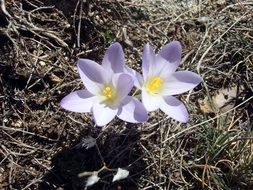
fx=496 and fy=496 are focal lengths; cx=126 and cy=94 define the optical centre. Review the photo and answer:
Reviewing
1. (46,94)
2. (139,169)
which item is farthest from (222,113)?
(46,94)

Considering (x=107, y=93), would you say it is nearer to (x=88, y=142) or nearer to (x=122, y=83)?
(x=122, y=83)

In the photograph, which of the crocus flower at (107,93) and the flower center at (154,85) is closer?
the crocus flower at (107,93)

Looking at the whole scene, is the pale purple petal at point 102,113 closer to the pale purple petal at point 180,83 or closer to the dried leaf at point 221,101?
the pale purple petal at point 180,83

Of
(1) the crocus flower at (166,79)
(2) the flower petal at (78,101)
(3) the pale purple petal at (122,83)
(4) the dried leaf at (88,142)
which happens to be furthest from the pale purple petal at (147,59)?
(4) the dried leaf at (88,142)

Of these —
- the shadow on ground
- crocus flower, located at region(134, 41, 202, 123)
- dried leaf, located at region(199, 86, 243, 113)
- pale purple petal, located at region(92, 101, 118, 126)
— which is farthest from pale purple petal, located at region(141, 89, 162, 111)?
dried leaf, located at region(199, 86, 243, 113)

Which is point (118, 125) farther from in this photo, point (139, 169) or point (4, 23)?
point (4, 23)

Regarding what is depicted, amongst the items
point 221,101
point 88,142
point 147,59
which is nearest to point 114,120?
point 88,142
